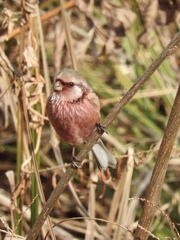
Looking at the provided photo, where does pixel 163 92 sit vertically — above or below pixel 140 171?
above

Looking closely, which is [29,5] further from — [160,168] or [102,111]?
[102,111]

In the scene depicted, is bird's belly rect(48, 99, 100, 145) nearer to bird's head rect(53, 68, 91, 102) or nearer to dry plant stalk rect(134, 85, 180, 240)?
bird's head rect(53, 68, 91, 102)

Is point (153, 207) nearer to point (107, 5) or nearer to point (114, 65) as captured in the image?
point (107, 5)

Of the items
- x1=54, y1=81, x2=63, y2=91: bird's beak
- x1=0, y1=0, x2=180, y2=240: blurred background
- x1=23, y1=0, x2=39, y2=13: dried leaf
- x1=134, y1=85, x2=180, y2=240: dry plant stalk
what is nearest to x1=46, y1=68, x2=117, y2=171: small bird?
x1=54, y1=81, x2=63, y2=91: bird's beak

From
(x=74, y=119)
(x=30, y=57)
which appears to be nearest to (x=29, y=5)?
(x=30, y=57)

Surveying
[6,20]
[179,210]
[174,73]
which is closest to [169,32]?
[174,73]

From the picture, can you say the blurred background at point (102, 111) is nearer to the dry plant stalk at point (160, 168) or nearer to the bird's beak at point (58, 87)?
the dry plant stalk at point (160, 168)
